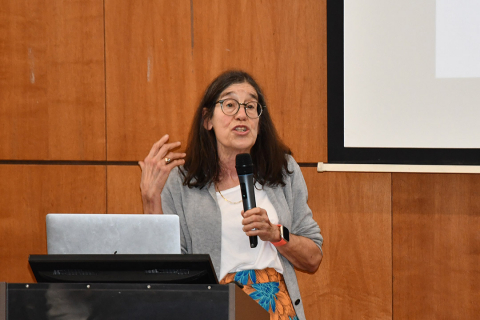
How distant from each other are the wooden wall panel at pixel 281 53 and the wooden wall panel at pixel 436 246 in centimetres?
52

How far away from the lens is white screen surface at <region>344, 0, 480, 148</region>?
2.39m

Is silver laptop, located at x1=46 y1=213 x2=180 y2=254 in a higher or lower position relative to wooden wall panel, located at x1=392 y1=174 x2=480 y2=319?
higher

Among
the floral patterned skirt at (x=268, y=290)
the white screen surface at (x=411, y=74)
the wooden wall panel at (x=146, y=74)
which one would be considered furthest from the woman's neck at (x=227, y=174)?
the white screen surface at (x=411, y=74)

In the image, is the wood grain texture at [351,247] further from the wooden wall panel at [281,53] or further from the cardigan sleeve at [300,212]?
the cardigan sleeve at [300,212]

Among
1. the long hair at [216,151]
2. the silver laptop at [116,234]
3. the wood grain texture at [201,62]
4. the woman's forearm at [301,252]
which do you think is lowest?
the woman's forearm at [301,252]

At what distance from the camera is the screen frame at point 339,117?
245cm

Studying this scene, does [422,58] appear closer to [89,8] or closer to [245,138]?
[245,138]

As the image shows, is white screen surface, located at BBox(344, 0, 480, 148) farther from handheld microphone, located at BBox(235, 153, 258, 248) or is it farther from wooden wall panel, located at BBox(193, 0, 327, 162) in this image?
handheld microphone, located at BBox(235, 153, 258, 248)

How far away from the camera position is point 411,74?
2436 mm

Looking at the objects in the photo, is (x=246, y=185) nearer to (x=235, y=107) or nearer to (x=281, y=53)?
(x=235, y=107)

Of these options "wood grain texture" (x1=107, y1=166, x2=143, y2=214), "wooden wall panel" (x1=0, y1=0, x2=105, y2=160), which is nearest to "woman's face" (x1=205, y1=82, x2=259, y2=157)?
"wood grain texture" (x1=107, y1=166, x2=143, y2=214)

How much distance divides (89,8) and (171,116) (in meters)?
0.77

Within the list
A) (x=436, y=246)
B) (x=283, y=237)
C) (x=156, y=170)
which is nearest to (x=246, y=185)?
(x=283, y=237)

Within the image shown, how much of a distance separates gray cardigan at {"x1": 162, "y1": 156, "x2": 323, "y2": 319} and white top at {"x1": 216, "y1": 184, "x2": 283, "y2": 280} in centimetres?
3
